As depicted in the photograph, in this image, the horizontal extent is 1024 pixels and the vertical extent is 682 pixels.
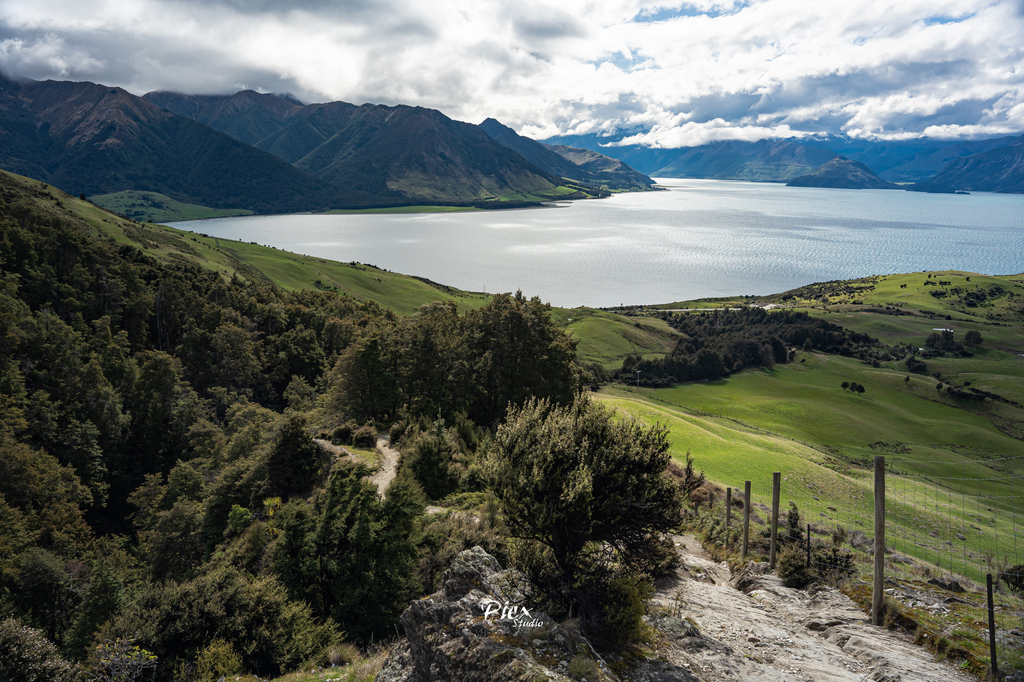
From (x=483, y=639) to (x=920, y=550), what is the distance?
3972cm

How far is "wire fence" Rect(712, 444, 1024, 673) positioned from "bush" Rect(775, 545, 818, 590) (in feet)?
0.24

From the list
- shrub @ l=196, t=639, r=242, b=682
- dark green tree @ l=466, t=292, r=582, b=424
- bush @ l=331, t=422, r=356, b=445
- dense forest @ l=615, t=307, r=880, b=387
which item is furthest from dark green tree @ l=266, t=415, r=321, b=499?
dense forest @ l=615, t=307, r=880, b=387

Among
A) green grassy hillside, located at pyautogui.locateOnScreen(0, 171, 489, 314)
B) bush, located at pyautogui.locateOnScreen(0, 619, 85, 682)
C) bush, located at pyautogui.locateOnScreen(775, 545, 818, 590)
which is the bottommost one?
bush, located at pyautogui.locateOnScreen(0, 619, 85, 682)

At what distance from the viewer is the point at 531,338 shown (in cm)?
4072

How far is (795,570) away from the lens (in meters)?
17.2

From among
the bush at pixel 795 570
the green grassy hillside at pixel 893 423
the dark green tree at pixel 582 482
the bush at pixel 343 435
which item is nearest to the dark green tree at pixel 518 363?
the bush at pixel 343 435

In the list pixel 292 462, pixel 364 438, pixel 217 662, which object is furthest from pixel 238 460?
pixel 217 662

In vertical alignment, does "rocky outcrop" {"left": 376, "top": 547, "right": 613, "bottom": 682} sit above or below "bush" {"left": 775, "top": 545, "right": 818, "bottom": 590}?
above

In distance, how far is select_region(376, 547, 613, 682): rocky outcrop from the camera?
353 inches

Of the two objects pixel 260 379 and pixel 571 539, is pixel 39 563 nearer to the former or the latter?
pixel 571 539

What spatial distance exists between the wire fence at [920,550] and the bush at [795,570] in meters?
0.07

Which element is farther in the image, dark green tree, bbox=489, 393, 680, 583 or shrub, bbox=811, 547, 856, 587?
shrub, bbox=811, 547, 856, 587

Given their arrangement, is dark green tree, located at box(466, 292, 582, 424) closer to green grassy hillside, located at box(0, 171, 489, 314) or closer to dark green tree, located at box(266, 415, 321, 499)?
dark green tree, located at box(266, 415, 321, 499)

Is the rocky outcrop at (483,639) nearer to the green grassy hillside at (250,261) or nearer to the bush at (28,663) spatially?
the bush at (28,663)
